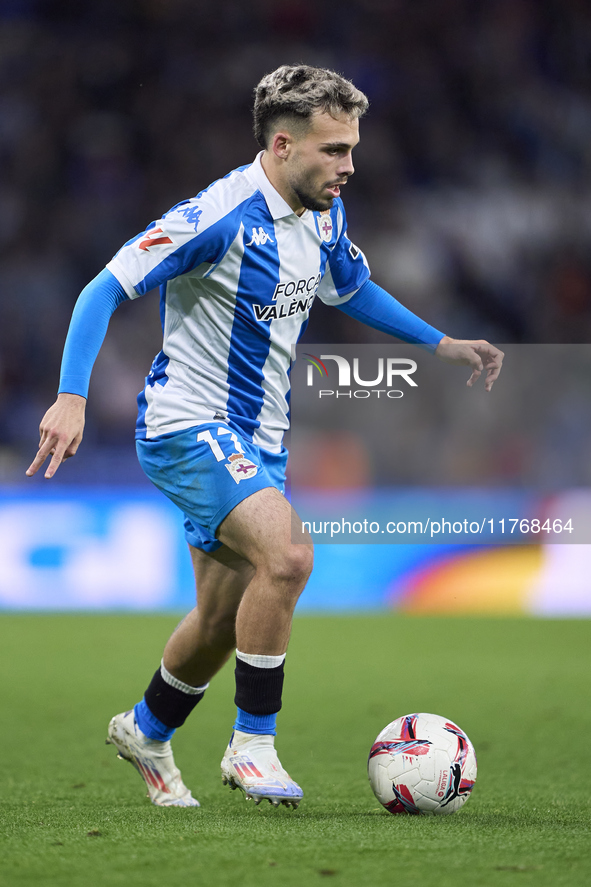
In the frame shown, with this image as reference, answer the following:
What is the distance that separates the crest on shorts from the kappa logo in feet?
2.09

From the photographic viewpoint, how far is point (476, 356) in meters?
3.65

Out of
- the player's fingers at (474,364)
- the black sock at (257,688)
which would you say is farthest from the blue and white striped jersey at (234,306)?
the black sock at (257,688)

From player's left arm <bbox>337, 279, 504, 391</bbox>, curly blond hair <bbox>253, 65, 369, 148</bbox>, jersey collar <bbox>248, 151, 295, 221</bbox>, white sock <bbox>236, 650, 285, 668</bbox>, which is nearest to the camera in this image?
white sock <bbox>236, 650, 285, 668</bbox>

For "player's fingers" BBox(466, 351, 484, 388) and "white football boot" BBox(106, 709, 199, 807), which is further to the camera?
"player's fingers" BBox(466, 351, 484, 388)

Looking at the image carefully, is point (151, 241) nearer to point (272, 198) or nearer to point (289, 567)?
point (272, 198)

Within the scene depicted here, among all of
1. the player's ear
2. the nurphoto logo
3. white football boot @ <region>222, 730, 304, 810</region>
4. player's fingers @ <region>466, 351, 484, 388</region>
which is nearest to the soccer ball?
white football boot @ <region>222, 730, 304, 810</region>

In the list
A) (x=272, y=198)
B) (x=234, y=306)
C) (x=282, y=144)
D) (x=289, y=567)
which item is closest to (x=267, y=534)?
(x=289, y=567)

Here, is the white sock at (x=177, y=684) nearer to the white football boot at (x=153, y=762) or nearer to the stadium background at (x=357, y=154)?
the white football boot at (x=153, y=762)

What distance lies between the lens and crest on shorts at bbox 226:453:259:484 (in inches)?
121

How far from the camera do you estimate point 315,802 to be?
130 inches

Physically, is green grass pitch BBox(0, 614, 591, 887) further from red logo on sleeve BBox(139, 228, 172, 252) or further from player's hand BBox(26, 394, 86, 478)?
red logo on sleeve BBox(139, 228, 172, 252)

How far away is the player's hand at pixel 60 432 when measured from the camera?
2744 millimetres

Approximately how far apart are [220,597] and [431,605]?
534 centimetres

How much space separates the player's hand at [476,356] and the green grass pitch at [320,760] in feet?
4.46
